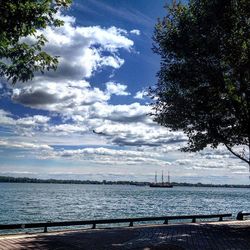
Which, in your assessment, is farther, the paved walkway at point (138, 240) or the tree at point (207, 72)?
the tree at point (207, 72)

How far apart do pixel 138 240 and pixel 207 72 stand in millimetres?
11186

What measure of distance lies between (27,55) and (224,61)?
1445 centimetres

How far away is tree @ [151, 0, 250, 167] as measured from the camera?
898 inches

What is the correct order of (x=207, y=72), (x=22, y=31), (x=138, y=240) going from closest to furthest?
(x=22, y=31)
(x=138, y=240)
(x=207, y=72)

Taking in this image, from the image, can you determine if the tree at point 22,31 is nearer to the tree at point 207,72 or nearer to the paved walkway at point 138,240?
the paved walkway at point 138,240

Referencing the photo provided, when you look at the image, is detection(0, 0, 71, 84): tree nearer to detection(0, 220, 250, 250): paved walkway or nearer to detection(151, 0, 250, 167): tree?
detection(0, 220, 250, 250): paved walkway

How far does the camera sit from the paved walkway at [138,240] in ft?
52.6

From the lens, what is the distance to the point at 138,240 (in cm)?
1791

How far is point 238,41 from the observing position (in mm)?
22656

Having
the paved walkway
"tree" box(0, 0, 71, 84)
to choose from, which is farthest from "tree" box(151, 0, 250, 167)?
"tree" box(0, 0, 71, 84)

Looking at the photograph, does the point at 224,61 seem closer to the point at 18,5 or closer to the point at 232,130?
the point at 232,130

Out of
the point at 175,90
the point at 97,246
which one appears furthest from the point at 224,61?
the point at 97,246

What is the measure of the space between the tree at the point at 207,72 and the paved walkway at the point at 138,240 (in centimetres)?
659

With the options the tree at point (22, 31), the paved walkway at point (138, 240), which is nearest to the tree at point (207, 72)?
the paved walkway at point (138, 240)
